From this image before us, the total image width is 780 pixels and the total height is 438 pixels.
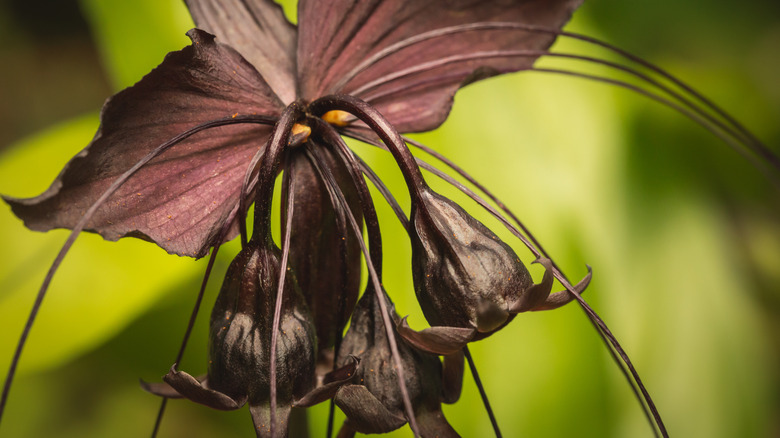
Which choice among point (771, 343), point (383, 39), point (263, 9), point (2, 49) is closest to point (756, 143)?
point (383, 39)

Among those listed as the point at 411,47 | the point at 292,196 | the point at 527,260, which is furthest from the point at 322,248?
the point at 527,260

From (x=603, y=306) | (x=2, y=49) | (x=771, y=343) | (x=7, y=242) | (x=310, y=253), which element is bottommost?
(x=771, y=343)

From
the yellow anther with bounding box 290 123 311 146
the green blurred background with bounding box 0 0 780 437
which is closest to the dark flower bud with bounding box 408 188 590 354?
the yellow anther with bounding box 290 123 311 146

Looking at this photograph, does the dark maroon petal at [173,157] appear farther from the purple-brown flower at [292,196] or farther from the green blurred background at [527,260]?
the green blurred background at [527,260]

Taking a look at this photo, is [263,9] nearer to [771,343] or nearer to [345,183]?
[345,183]

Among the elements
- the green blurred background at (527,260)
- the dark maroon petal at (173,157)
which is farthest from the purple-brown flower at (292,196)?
the green blurred background at (527,260)

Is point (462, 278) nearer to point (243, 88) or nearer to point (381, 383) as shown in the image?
point (381, 383)
